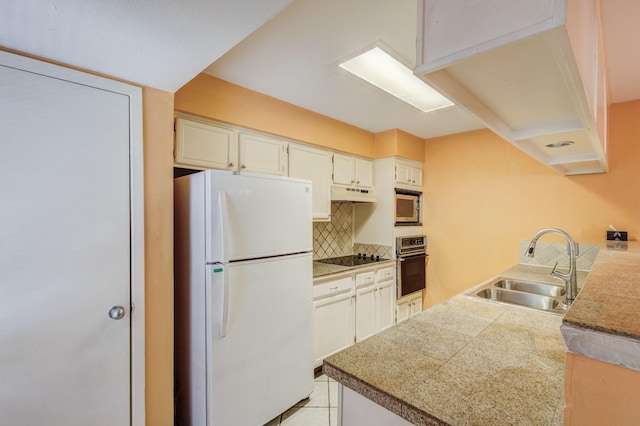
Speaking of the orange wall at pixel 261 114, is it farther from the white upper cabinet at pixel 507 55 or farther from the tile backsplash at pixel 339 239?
the white upper cabinet at pixel 507 55

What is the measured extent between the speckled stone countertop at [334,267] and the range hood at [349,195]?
2.18ft

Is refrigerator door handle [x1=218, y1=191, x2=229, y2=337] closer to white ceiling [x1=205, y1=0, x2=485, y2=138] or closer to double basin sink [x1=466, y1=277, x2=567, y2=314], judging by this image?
white ceiling [x1=205, y1=0, x2=485, y2=138]

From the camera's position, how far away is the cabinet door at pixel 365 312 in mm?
2809

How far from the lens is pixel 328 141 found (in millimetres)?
2850

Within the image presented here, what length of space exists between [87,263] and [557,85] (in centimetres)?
194

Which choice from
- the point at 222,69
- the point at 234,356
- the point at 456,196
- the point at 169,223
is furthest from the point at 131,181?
the point at 456,196

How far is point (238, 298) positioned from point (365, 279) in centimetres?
152

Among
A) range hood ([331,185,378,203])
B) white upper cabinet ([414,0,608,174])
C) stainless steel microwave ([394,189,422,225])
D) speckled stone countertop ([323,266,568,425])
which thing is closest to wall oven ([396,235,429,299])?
stainless steel microwave ([394,189,422,225])

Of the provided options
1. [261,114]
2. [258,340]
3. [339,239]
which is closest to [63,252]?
[258,340]

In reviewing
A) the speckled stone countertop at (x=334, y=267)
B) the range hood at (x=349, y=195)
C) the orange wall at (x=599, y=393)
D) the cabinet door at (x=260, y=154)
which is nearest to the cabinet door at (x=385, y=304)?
the speckled stone countertop at (x=334, y=267)

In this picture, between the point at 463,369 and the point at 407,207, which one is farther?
the point at 407,207

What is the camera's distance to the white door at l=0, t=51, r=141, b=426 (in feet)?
3.83

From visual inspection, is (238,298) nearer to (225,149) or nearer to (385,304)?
(225,149)

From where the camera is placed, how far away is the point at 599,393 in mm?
444
